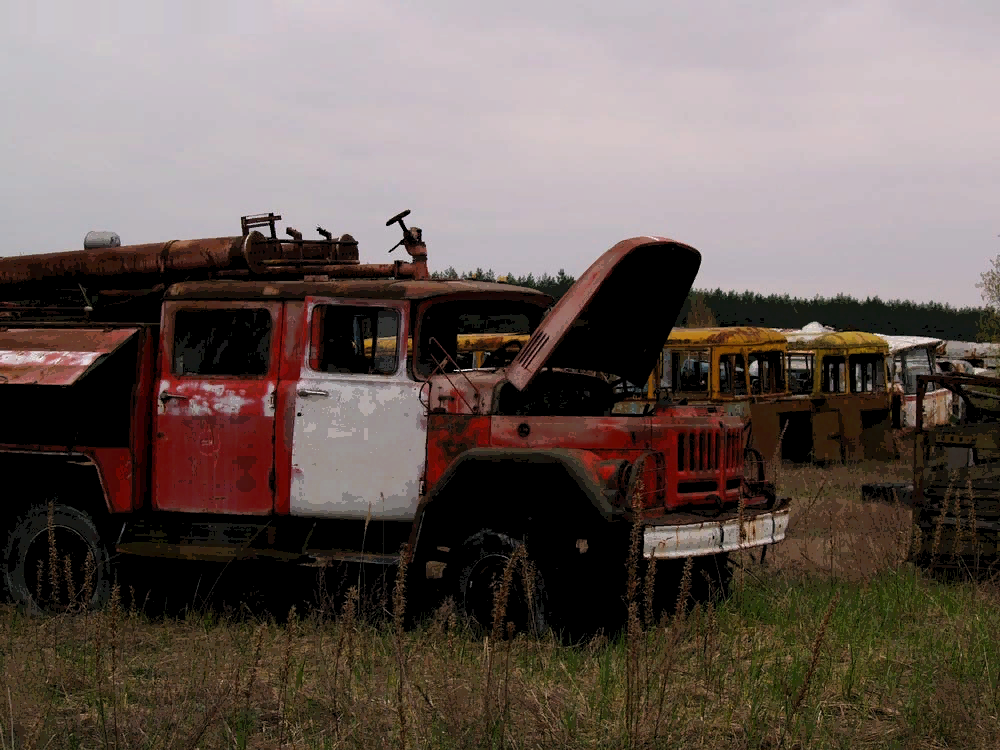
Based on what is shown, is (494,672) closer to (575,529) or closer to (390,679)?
(390,679)

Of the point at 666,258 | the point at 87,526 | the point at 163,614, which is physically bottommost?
the point at 163,614

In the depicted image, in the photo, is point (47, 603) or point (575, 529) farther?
point (47, 603)

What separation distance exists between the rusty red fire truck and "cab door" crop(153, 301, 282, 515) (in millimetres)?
15

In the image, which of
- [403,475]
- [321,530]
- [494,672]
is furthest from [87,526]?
[494,672]

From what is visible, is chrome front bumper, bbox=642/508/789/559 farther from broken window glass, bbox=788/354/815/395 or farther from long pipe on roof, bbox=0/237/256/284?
broken window glass, bbox=788/354/815/395

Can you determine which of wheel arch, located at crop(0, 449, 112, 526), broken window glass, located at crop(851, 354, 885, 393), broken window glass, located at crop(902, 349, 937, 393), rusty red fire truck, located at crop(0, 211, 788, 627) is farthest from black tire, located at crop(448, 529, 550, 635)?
broken window glass, located at crop(902, 349, 937, 393)

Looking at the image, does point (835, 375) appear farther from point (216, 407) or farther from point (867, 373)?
point (216, 407)

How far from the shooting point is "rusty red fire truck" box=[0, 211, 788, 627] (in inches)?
247

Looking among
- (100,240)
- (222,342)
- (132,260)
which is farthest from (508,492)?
(100,240)

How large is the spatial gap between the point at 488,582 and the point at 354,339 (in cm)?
186

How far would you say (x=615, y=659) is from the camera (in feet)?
17.8

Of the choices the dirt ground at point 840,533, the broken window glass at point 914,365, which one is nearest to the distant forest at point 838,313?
the broken window glass at point 914,365

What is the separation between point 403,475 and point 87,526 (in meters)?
2.44

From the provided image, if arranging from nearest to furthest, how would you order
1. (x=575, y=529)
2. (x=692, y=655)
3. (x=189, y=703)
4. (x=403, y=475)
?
1. (x=189, y=703)
2. (x=692, y=655)
3. (x=575, y=529)
4. (x=403, y=475)
